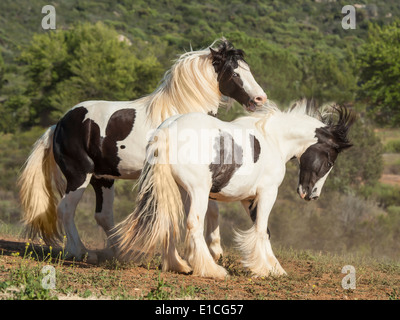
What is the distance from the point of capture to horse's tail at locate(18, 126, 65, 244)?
7918 millimetres

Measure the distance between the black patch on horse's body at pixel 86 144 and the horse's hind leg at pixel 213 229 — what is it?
1.27 metres

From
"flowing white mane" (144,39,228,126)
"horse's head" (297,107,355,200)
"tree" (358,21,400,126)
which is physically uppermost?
"tree" (358,21,400,126)

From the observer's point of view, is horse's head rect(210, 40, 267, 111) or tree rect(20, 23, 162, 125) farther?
tree rect(20, 23, 162, 125)

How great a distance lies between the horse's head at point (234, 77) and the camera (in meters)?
7.41

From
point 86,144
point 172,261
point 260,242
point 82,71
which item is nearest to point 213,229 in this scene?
point 260,242

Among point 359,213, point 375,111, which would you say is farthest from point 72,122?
point 375,111

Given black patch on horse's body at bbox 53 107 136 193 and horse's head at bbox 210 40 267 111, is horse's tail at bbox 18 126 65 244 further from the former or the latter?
horse's head at bbox 210 40 267 111

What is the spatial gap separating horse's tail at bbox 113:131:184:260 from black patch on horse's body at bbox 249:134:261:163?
1009 mm

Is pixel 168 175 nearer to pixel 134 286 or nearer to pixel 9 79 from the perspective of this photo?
pixel 134 286

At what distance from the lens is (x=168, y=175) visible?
629 centimetres

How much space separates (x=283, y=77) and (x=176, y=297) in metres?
31.8

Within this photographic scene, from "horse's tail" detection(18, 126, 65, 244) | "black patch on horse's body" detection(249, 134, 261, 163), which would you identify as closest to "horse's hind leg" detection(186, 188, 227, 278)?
"black patch on horse's body" detection(249, 134, 261, 163)

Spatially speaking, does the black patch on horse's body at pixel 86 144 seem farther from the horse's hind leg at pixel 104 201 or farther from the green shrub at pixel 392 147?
the green shrub at pixel 392 147

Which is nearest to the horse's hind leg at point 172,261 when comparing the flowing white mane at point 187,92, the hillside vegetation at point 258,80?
the flowing white mane at point 187,92
